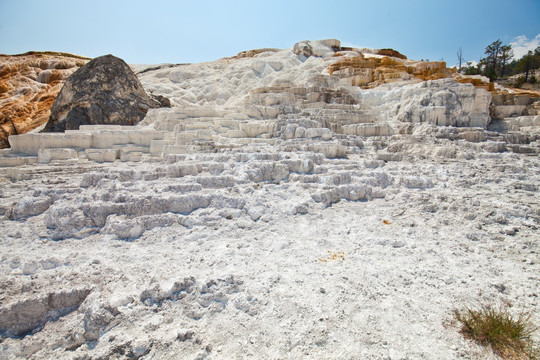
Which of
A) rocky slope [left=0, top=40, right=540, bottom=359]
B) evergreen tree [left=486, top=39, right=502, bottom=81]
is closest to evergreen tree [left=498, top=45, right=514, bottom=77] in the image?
evergreen tree [left=486, top=39, right=502, bottom=81]

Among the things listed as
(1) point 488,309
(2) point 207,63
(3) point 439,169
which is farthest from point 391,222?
(2) point 207,63

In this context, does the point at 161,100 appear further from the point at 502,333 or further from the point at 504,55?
the point at 504,55

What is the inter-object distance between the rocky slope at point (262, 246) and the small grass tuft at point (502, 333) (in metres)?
0.13

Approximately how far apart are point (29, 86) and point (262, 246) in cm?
3397

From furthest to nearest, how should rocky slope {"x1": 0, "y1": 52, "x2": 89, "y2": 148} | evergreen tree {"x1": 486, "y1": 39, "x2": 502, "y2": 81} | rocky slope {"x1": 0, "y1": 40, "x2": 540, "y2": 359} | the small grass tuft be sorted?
evergreen tree {"x1": 486, "y1": 39, "x2": 502, "y2": 81} < rocky slope {"x1": 0, "y1": 52, "x2": 89, "y2": 148} < rocky slope {"x1": 0, "y1": 40, "x2": 540, "y2": 359} < the small grass tuft

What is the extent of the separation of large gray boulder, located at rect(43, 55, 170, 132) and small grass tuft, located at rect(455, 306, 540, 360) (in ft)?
59.3

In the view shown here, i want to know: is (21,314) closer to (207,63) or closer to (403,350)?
(403,350)

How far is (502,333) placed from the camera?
204 centimetres

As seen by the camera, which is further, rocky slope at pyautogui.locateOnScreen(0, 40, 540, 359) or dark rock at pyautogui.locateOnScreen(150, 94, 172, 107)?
dark rock at pyautogui.locateOnScreen(150, 94, 172, 107)

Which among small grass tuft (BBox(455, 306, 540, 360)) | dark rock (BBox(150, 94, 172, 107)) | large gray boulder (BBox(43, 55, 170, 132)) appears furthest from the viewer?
dark rock (BBox(150, 94, 172, 107))

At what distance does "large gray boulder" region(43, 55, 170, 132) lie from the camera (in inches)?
639

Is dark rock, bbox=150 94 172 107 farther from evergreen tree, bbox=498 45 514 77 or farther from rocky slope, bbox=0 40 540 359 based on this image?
evergreen tree, bbox=498 45 514 77

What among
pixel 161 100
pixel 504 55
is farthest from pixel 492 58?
pixel 161 100

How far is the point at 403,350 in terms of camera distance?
6.61 ft
